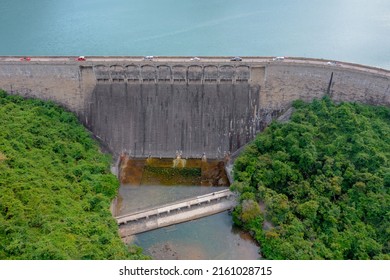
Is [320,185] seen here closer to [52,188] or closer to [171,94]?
[171,94]

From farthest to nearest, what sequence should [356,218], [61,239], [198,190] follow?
[198,190]
[356,218]
[61,239]

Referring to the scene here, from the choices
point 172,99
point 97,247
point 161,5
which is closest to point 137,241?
point 97,247

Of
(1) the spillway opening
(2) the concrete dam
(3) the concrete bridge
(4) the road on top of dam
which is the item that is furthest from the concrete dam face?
(3) the concrete bridge

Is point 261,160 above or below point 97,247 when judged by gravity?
above

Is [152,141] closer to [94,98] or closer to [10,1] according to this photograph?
[94,98]

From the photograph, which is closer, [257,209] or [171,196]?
[257,209]

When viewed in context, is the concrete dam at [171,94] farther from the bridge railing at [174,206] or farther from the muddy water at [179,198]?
the bridge railing at [174,206]

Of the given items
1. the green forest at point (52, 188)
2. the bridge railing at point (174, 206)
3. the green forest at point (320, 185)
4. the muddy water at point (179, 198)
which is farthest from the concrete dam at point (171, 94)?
the bridge railing at point (174, 206)

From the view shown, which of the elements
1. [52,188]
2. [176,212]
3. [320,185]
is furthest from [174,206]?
[320,185]
